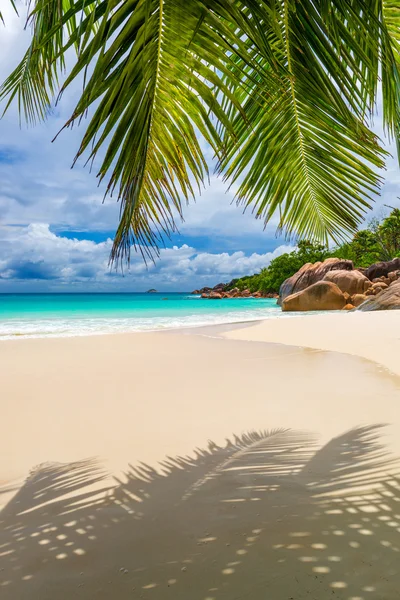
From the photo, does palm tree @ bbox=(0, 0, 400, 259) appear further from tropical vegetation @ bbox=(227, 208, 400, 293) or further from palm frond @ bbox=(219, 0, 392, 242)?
tropical vegetation @ bbox=(227, 208, 400, 293)

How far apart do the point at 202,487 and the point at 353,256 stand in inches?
1011

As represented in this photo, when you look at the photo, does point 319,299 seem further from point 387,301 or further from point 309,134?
point 309,134

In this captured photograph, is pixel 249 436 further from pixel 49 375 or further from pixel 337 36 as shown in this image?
pixel 49 375

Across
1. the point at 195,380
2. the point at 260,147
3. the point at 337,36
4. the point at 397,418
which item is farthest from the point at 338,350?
the point at 337,36

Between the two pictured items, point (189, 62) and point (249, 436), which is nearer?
point (189, 62)

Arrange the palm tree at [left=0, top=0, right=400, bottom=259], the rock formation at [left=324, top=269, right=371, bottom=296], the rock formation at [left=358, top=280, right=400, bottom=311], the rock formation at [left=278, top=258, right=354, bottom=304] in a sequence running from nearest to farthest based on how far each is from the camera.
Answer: the palm tree at [left=0, top=0, right=400, bottom=259] → the rock formation at [left=358, top=280, right=400, bottom=311] → the rock formation at [left=324, top=269, right=371, bottom=296] → the rock formation at [left=278, top=258, right=354, bottom=304]

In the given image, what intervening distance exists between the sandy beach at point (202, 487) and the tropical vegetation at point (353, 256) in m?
12.6

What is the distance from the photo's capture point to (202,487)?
2.15m

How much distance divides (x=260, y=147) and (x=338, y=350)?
5482mm

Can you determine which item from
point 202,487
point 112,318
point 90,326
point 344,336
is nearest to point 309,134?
point 202,487

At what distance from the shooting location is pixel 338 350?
22.9ft

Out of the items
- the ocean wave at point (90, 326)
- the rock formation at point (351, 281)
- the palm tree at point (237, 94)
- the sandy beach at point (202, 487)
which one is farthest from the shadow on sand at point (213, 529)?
the rock formation at point (351, 281)

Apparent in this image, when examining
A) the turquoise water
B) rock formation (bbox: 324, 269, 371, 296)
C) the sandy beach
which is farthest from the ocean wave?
the sandy beach

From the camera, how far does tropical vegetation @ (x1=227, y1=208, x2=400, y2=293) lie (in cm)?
2592
